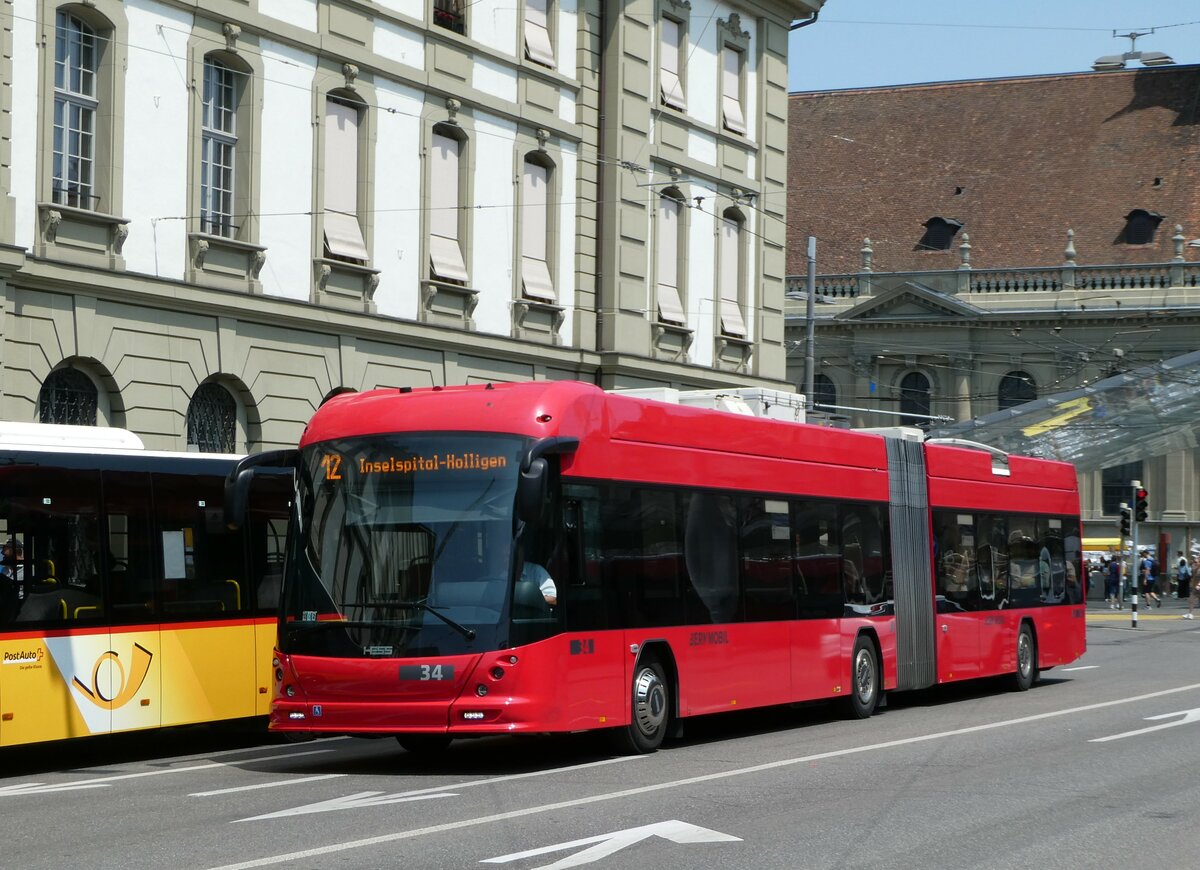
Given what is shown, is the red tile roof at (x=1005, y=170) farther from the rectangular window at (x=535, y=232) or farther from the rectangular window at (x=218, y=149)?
the rectangular window at (x=218, y=149)

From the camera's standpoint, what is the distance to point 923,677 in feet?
69.7

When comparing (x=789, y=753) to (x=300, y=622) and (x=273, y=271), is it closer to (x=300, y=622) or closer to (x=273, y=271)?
(x=300, y=622)

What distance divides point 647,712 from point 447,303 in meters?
13.5

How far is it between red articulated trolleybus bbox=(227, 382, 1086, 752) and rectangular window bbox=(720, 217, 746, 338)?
50.4 ft

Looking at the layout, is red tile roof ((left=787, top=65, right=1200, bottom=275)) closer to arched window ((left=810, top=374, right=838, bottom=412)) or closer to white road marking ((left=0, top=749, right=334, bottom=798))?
arched window ((left=810, top=374, right=838, bottom=412))

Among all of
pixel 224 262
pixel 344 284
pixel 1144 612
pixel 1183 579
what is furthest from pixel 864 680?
pixel 1183 579

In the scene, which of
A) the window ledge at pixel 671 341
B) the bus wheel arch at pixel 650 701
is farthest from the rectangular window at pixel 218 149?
the bus wheel arch at pixel 650 701

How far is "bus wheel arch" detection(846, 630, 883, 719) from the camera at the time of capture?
64.3 ft

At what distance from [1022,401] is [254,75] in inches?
2128

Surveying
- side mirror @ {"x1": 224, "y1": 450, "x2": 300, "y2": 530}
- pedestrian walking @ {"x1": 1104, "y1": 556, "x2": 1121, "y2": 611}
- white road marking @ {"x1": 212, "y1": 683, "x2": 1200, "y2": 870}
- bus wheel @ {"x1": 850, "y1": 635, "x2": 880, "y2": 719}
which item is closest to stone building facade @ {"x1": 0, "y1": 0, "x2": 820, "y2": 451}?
side mirror @ {"x1": 224, "y1": 450, "x2": 300, "y2": 530}

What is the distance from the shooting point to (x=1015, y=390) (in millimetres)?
75125

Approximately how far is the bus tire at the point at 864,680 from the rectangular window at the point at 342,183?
9.73m

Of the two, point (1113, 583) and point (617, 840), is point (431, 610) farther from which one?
point (1113, 583)

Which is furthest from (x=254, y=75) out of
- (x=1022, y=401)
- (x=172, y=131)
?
(x=1022, y=401)
